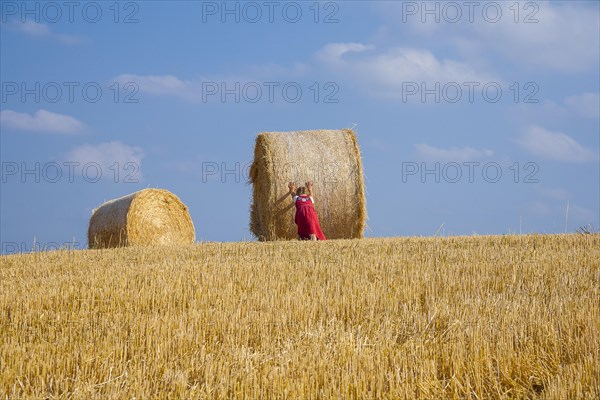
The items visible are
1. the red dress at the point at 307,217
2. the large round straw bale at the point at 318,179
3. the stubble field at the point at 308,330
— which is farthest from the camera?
the large round straw bale at the point at 318,179

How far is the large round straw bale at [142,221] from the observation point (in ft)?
46.5

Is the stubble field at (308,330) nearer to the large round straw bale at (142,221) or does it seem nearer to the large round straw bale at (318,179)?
the large round straw bale at (318,179)

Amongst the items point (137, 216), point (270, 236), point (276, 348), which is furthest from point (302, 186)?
point (276, 348)

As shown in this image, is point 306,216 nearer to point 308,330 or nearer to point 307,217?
point 307,217

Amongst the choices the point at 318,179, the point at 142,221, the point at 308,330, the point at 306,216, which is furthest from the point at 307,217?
the point at 308,330

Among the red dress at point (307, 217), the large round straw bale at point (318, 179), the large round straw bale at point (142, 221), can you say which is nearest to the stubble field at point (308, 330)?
the red dress at point (307, 217)

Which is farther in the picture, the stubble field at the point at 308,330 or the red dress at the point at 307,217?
the red dress at the point at 307,217

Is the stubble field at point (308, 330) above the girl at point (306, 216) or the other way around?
the other way around

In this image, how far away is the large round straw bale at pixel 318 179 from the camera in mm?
13797

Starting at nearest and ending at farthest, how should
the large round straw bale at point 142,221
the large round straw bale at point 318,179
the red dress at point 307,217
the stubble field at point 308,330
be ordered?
the stubble field at point 308,330, the red dress at point 307,217, the large round straw bale at point 318,179, the large round straw bale at point 142,221

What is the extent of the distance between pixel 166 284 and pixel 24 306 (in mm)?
→ 1321

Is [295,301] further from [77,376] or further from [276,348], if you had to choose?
[77,376]

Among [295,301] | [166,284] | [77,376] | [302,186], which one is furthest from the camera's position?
[302,186]

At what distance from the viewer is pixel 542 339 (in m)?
4.38
